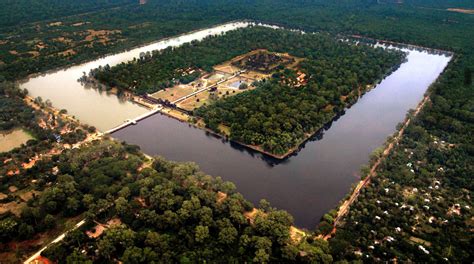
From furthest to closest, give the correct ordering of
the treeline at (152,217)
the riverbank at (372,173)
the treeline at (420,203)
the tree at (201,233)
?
the riverbank at (372,173) < the tree at (201,233) < the treeline at (420,203) < the treeline at (152,217)

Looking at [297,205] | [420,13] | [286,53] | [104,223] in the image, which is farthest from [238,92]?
[420,13]

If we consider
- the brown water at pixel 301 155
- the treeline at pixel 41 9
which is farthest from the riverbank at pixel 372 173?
the treeline at pixel 41 9

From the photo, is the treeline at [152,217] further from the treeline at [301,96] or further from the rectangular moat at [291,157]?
the treeline at [301,96]

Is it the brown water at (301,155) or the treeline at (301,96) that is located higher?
the treeline at (301,96)

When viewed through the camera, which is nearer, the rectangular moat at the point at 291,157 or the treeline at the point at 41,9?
the rectangular moat at the point at 291,157

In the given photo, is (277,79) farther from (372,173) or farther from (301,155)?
(372,173)

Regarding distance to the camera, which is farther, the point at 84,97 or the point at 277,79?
the point at 277,79

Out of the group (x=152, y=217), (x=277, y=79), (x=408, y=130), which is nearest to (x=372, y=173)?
(x=408, y=130)

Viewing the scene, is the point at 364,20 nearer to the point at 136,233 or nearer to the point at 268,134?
the point at 268,134
